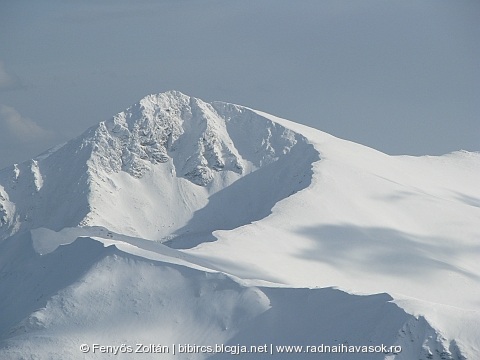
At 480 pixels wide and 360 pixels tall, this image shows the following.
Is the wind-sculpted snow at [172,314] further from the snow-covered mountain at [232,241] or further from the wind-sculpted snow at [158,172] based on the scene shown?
the wind-sculpted snow at [158,172]

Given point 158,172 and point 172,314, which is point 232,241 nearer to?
point 172,314

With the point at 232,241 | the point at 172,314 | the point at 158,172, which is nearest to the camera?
the point at 172,314

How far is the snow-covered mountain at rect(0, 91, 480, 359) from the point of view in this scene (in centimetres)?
7319

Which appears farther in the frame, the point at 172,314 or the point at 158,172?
the point at 158,172

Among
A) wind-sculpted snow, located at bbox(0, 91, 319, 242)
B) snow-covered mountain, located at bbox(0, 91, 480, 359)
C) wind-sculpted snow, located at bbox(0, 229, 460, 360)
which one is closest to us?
wind-sculpted snow, located at bbox(0, 229, 460, 360)

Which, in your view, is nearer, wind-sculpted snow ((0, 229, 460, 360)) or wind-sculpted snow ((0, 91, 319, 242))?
wind-sculpted snow ((0, 229, 460, 360))

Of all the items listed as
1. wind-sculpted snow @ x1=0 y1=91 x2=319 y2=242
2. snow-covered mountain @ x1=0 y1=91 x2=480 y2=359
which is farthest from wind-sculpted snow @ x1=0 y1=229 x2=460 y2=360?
wind-sculpted snow @ x1=0 y1=91 x2=319 y2=242

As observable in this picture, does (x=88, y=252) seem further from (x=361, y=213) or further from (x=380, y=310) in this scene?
(x=361, y=213)

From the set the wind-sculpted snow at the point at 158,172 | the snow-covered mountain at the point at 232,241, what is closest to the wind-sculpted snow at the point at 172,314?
the snow-covered mountain at the point at 232,241

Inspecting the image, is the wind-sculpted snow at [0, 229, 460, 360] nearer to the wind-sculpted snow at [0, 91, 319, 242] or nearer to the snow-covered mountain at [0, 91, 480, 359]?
the snow-covered mountain at [0, 91, 480, 359]

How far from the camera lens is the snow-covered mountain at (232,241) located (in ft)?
240

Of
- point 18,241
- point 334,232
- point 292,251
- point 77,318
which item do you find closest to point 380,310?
point 77,318

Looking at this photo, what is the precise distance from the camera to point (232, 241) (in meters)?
102

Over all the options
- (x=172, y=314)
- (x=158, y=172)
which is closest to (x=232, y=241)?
(x=172, y=314)
